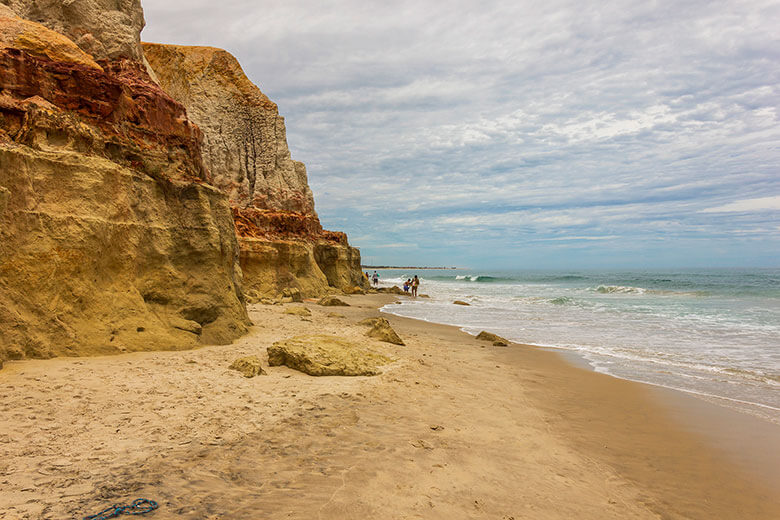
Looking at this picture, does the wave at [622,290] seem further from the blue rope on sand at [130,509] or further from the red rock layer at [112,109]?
the blue rope on sand at [130,509]

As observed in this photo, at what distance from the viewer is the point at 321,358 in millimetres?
6703

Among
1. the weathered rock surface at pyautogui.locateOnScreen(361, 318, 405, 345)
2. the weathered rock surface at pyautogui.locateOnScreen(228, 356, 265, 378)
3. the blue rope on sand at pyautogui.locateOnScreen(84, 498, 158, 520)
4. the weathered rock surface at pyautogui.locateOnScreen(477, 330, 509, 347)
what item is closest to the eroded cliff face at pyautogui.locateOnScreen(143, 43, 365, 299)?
the weathered rock surface at pyautogui.locateOnScreen(477, 330, 509, 347)

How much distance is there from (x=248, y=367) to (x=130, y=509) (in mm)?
3635

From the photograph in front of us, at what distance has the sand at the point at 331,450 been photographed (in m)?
3.01

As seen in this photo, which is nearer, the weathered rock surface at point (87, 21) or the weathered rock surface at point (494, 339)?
the weathered rock surface at point (87, 21)

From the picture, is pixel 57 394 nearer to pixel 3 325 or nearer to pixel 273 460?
pixel 3 325

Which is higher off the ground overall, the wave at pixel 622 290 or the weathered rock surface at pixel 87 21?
the weathered rock surface at pixel 87 21

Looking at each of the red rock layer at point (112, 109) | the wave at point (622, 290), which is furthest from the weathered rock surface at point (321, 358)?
the wave at point (622, 290)

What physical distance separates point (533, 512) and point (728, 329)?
15.7 meters

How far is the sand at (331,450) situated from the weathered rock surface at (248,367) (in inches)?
6.8

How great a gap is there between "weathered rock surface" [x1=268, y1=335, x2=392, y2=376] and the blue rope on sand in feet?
12.2

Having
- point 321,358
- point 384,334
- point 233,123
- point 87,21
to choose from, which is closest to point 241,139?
point 233,123

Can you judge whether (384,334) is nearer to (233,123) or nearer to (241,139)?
(241,139)

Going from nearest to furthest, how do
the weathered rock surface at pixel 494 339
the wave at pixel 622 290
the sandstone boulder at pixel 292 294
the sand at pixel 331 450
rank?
Result: the sand at pixel 331 450 → the weathered rock surface at pixel 494 339 → the sandstone boulder at pixel 292 294 → the wave at pixel 622 290
